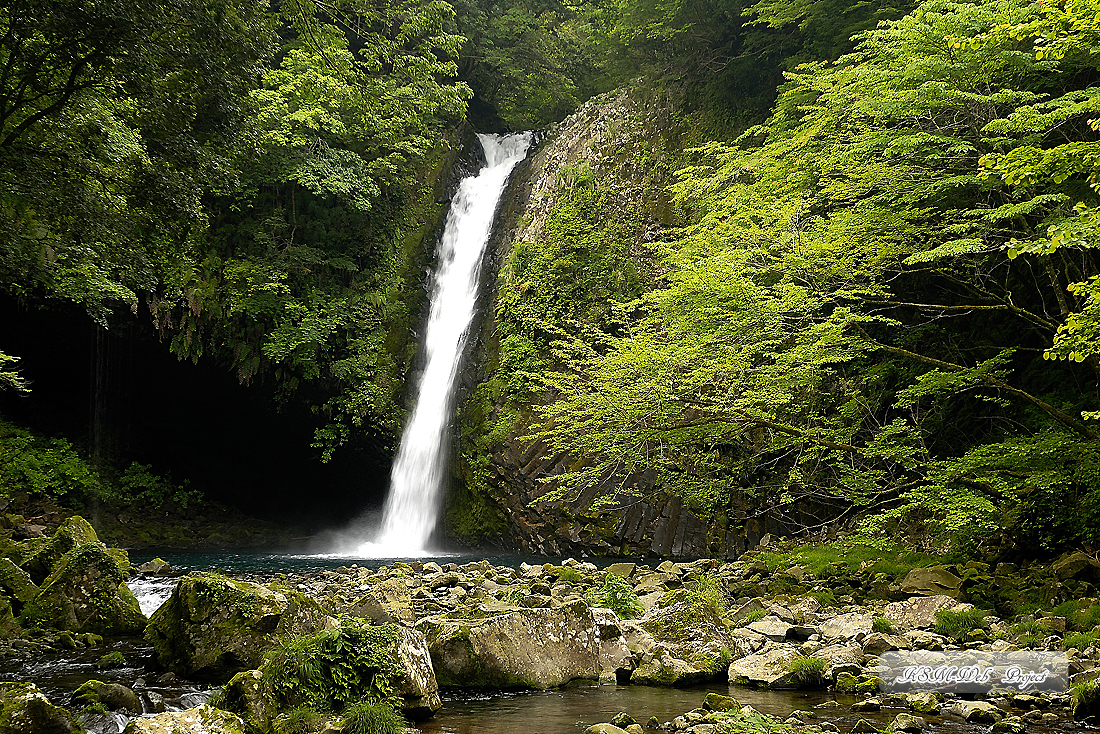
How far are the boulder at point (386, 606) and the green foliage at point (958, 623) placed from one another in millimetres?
4457

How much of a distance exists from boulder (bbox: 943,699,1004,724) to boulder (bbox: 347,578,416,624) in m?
3.71

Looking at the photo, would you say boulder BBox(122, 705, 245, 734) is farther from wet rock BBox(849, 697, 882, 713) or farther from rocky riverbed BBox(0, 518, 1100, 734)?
wet rock BBox(849, 697, 882, 713)

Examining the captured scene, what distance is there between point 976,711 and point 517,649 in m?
2.86

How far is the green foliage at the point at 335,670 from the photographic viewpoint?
398 centimetres

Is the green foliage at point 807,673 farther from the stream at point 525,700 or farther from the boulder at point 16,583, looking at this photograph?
the boulder at point 16,583

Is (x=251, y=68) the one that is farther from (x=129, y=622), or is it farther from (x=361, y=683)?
(x=361, y=683)

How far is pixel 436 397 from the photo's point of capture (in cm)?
1653

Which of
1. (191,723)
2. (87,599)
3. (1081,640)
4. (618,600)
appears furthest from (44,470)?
(1081,640)

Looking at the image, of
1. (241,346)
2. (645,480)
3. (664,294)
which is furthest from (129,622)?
(241,346)

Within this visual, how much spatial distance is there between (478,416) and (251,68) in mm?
8100

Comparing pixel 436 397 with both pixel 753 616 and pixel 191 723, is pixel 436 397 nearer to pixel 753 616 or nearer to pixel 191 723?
pixel 753 616

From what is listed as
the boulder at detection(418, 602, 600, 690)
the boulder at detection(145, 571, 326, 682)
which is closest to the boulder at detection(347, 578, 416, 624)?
the boulder at detection(418, 602, 600, 690)

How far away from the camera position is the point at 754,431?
12.4m

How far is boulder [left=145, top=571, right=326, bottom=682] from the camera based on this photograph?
4.98 meters
